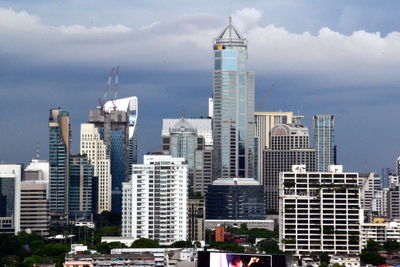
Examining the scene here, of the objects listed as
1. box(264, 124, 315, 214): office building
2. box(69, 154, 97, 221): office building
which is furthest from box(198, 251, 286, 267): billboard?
box(264, 124, 315, 214): office building

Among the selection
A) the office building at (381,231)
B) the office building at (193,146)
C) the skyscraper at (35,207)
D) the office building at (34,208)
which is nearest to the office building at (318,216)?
the office building at (381,231)

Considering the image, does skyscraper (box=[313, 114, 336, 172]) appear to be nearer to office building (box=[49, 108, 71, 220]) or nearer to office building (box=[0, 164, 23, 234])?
office building (box=[49, 108, 71, 220])

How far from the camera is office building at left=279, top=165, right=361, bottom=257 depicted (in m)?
94.0

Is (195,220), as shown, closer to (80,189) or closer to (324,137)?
(80,189)

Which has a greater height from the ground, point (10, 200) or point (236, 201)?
point (236, 201)

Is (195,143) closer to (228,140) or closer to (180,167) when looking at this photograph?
(228,140)

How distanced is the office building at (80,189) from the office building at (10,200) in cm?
2015

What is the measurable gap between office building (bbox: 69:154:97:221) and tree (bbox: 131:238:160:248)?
148 feet

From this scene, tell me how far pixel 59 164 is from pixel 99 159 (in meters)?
18.4

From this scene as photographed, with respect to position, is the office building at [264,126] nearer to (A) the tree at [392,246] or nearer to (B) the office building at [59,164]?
(B) the office building at [59,164]

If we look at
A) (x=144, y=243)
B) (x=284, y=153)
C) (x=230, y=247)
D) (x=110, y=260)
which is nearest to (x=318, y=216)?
(x=230, y=247)

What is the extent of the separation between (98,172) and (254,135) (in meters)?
21.3

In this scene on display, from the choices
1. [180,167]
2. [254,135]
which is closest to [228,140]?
[254,135]

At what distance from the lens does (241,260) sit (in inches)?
2382
